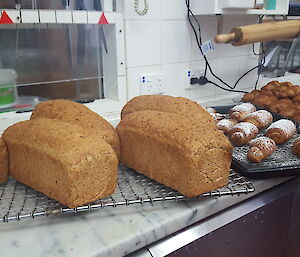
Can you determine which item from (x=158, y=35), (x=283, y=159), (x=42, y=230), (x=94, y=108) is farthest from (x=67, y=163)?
(x=158, y=35)

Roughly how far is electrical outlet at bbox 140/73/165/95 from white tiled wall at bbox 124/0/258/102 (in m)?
0.02

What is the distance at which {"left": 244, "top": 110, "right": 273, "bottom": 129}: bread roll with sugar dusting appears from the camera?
92 cm

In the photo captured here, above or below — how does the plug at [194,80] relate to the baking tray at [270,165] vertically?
above

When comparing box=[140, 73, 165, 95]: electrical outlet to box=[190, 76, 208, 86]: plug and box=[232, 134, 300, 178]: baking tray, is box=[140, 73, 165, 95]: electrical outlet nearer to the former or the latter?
box=[190, 76, 208, 86]: plug

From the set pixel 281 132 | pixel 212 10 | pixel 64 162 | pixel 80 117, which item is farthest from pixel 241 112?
pixel 64 162

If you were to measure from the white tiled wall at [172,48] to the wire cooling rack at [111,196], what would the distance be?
61 cm

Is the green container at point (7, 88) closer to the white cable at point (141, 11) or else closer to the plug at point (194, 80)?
the white cable at point (141, 11)

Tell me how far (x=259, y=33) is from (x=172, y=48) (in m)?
0.34

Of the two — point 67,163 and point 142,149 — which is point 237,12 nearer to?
point 142,149

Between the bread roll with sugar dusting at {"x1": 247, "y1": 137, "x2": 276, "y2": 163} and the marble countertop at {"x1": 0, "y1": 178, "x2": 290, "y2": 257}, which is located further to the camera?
the bread roll with sugar dusting at {"x1": 247, "y1": 137, "x2": 276, "y2": 163}

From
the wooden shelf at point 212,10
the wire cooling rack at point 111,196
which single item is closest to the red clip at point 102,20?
the wooden shelf at point 212,10

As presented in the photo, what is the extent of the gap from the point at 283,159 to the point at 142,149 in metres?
0.34

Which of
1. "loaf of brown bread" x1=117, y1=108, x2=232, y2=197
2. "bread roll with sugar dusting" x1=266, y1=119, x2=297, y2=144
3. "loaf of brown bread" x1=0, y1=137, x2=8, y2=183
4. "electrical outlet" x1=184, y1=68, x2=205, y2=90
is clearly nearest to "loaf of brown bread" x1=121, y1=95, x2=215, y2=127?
"loaf of brown bread" x1=117, y1=108, x2=232, y2=197

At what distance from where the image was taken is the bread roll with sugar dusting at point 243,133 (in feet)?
2.64
